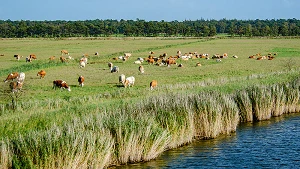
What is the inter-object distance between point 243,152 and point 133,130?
4.50 m

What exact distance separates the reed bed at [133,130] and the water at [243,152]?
1.68 ft

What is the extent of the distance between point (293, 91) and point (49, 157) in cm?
1533

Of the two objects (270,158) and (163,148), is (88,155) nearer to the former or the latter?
(163,148)

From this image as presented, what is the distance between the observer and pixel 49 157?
438 inches

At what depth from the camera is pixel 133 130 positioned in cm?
1328

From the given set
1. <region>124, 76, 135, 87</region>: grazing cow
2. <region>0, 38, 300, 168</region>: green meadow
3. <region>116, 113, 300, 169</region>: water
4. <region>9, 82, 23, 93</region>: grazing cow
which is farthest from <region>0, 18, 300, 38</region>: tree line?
<region>116, 113, 300, 169</region>: water

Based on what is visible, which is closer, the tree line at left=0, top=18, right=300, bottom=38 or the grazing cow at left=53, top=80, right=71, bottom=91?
the grazing cow at left=53, top=80, right=71, bottom=91

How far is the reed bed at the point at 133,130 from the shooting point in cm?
1123

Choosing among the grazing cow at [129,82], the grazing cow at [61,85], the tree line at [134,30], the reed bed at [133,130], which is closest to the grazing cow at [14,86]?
the reed bed at [133,130]

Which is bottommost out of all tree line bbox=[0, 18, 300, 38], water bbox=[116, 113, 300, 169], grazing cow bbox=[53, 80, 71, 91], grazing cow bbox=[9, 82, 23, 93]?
water bbox=[116, 113, 300, 169]

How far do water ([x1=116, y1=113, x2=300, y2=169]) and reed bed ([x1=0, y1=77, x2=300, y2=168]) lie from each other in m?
0.51

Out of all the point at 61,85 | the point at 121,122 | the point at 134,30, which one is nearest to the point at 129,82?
the point at 61,85

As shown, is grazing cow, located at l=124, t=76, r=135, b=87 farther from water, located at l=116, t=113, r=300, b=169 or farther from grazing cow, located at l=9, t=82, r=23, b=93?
water, located at l=116, t=113, r=300, b=169

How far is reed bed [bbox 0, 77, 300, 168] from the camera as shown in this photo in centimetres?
1123
